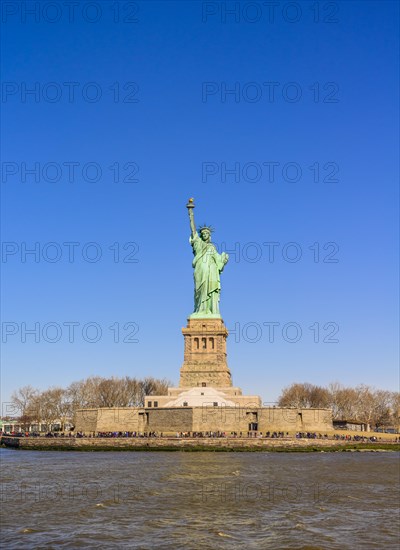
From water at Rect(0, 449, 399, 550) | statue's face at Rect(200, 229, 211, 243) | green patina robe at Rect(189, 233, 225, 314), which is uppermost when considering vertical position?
statue's face at Rect(200, 229, 211, 243)

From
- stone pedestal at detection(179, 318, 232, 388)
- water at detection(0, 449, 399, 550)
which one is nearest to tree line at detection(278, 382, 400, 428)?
stone pedestal at detection(179, 318, 232, 388)

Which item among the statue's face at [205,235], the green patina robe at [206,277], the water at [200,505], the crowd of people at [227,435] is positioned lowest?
the water at [200,505]

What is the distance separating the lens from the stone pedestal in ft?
255

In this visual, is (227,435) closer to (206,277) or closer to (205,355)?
(205,355)

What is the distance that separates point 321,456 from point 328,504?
26.9 meters

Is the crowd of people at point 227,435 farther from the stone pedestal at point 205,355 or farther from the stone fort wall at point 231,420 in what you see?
the stone pedestal at point 205,355

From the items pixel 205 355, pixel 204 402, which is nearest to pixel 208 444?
pixel 204 402

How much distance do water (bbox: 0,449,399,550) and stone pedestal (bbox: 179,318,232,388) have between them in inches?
1217

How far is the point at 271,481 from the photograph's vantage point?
35.9 m

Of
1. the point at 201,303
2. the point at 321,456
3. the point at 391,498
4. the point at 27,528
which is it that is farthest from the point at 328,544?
the point at 201,303

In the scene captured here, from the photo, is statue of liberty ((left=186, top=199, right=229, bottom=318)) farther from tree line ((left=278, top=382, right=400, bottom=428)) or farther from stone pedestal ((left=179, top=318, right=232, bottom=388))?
tree line ((left=278, top=382, right=400, bottom=428))

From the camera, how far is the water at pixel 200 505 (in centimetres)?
2106

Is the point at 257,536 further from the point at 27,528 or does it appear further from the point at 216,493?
the point at 216,493

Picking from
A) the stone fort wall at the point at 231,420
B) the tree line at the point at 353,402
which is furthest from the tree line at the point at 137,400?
the stone fort wall at the point at 231,420
